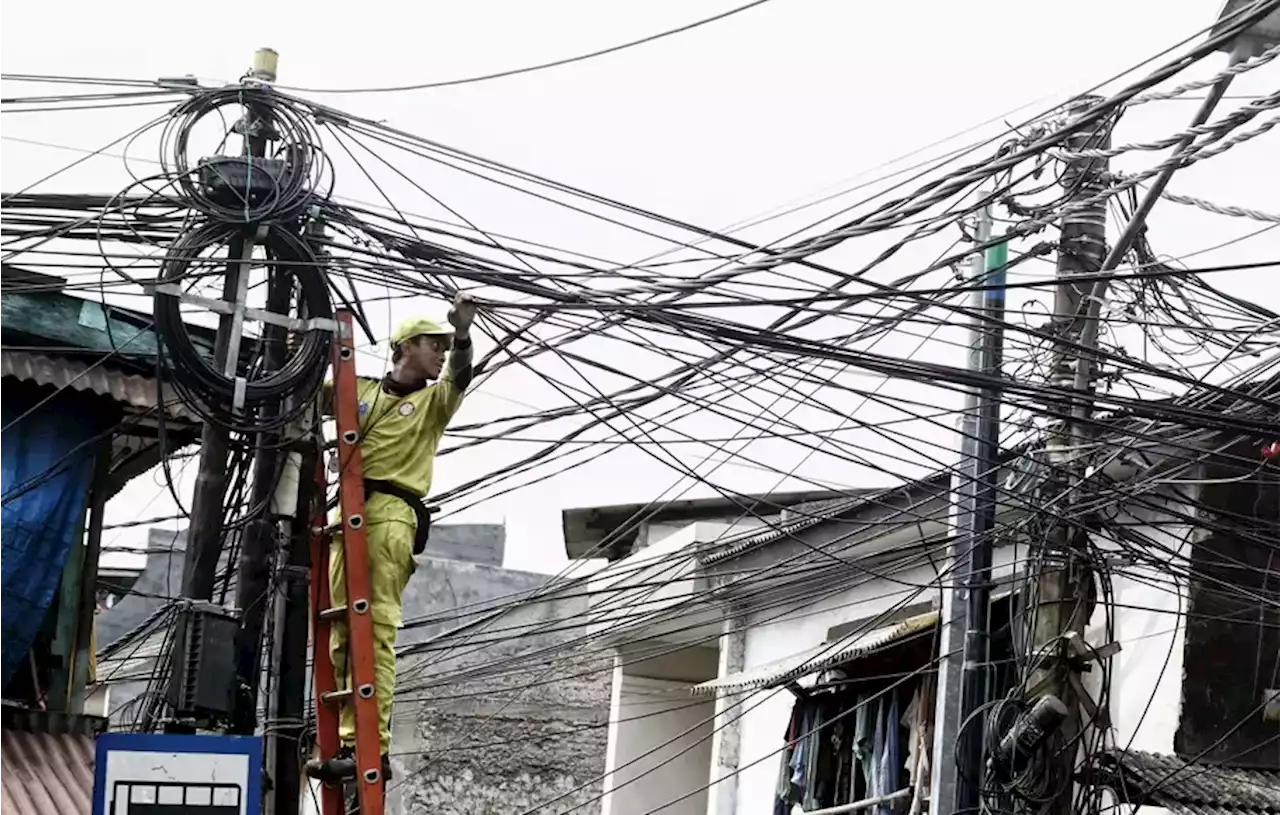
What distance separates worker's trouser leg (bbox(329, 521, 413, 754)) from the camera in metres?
8.43

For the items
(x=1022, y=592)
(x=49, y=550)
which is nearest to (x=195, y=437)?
(x=49, y=550)

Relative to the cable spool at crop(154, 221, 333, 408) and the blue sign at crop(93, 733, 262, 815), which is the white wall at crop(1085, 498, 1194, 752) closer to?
the cable spool at crop(154, 221, 333, 408)

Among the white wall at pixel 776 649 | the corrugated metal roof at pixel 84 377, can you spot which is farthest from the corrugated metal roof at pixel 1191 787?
the corrugated metal roof at pixel 84 377

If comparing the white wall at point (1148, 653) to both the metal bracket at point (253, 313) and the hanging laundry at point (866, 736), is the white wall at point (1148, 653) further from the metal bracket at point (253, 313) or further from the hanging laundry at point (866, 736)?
the metal bracket at point (253, 313)

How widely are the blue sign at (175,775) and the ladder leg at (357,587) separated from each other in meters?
0.46

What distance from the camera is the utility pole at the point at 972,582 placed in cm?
1016

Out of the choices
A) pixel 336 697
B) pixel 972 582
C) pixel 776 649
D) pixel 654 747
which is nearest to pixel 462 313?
pixel 336 697

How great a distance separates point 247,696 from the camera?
342 inches

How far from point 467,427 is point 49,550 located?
2.38m

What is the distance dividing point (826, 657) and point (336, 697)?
4.81m

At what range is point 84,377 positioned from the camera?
10266 millimetres

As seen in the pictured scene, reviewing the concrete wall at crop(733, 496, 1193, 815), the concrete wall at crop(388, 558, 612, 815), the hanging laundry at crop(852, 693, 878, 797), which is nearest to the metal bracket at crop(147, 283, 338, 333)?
the concrete wall at crop(733, 496, 1193, 815)

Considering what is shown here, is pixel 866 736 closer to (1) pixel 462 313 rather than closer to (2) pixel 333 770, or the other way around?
(2) pixel 333 770

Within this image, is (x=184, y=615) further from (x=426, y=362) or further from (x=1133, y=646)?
(x=1133, y=646)
